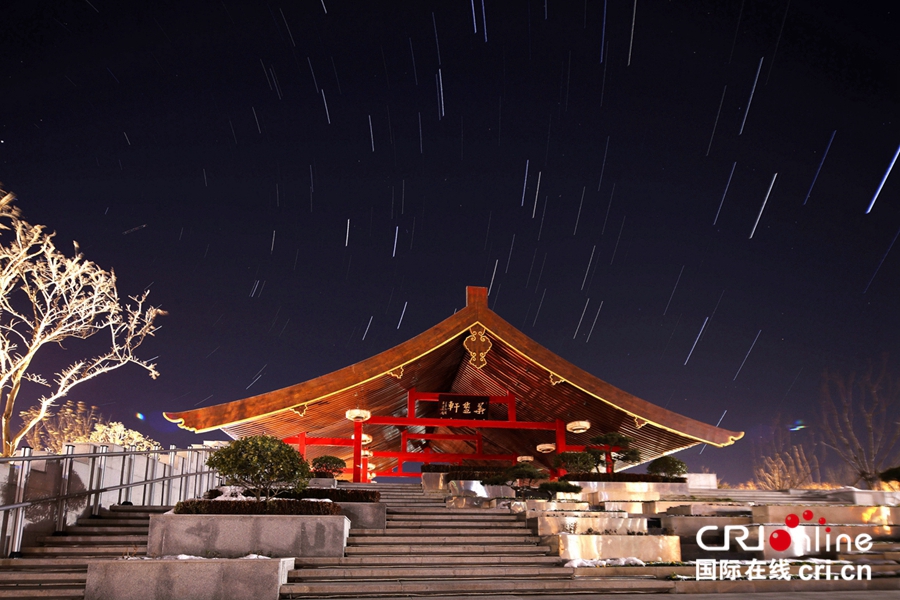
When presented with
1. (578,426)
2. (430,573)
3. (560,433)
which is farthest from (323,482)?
(560,433)

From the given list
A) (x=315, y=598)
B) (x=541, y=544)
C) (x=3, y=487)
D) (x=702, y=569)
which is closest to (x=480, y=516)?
(x=541, y=544)

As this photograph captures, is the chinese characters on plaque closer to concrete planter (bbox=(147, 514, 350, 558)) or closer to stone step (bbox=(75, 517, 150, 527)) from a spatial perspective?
stone step (bbox=(75, 517, 150, 527))

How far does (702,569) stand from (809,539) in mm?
2400

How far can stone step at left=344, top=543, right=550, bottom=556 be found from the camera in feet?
30.5

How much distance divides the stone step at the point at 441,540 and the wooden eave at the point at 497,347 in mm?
7127

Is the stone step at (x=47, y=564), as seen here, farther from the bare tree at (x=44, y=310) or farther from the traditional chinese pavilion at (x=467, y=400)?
the traditional chinese pavilion at (x=467, y=400)

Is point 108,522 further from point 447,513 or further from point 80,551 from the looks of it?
point 447,513

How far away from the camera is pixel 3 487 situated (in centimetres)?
849

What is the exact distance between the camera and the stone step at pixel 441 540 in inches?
381

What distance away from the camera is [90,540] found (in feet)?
30.8

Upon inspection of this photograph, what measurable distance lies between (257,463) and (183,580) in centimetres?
219

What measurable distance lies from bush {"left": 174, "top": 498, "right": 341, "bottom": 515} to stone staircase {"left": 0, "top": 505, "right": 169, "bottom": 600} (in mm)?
1059

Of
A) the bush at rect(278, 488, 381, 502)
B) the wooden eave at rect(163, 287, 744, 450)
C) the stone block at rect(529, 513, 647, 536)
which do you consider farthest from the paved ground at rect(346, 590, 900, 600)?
the wooden eave at rect(163, 287, 744, 450)

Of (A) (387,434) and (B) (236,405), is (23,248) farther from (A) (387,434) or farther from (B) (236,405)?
(A) (387,434)
